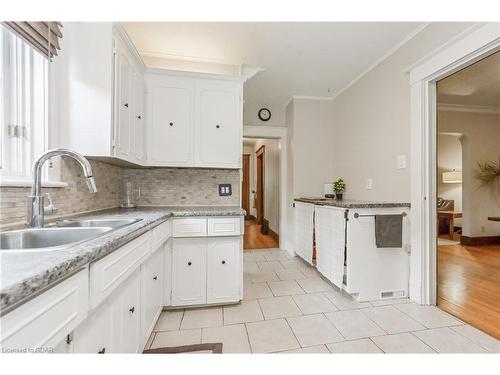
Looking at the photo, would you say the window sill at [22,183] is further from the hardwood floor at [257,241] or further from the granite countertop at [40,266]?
the hardwood floor at [257,241]

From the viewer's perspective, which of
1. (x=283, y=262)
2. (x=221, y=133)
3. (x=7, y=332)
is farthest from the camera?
(x=283, y=262)

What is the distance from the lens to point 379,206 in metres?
2.20

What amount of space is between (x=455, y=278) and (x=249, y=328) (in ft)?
8.54

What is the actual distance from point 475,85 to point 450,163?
8.17 ft

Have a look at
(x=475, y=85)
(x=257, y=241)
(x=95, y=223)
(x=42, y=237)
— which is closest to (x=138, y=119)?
(x=95, y=223)

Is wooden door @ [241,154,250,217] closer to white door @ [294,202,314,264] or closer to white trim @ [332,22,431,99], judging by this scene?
white door @ [294,202,314,264]

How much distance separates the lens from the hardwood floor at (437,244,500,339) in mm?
1871

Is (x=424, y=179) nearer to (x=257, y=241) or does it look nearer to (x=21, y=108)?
(x=21, y=108)

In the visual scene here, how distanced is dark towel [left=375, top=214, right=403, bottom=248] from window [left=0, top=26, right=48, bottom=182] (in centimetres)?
270

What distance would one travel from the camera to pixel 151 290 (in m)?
1.60

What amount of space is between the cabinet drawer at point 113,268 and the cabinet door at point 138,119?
1.08m

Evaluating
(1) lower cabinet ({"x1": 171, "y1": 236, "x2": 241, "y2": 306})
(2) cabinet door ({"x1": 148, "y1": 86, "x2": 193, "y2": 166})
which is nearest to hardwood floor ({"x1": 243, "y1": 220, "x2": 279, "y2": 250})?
(1) lower cabinet ({"x1": 171, "y1": 236, "x2": 241, "y2": 306})
